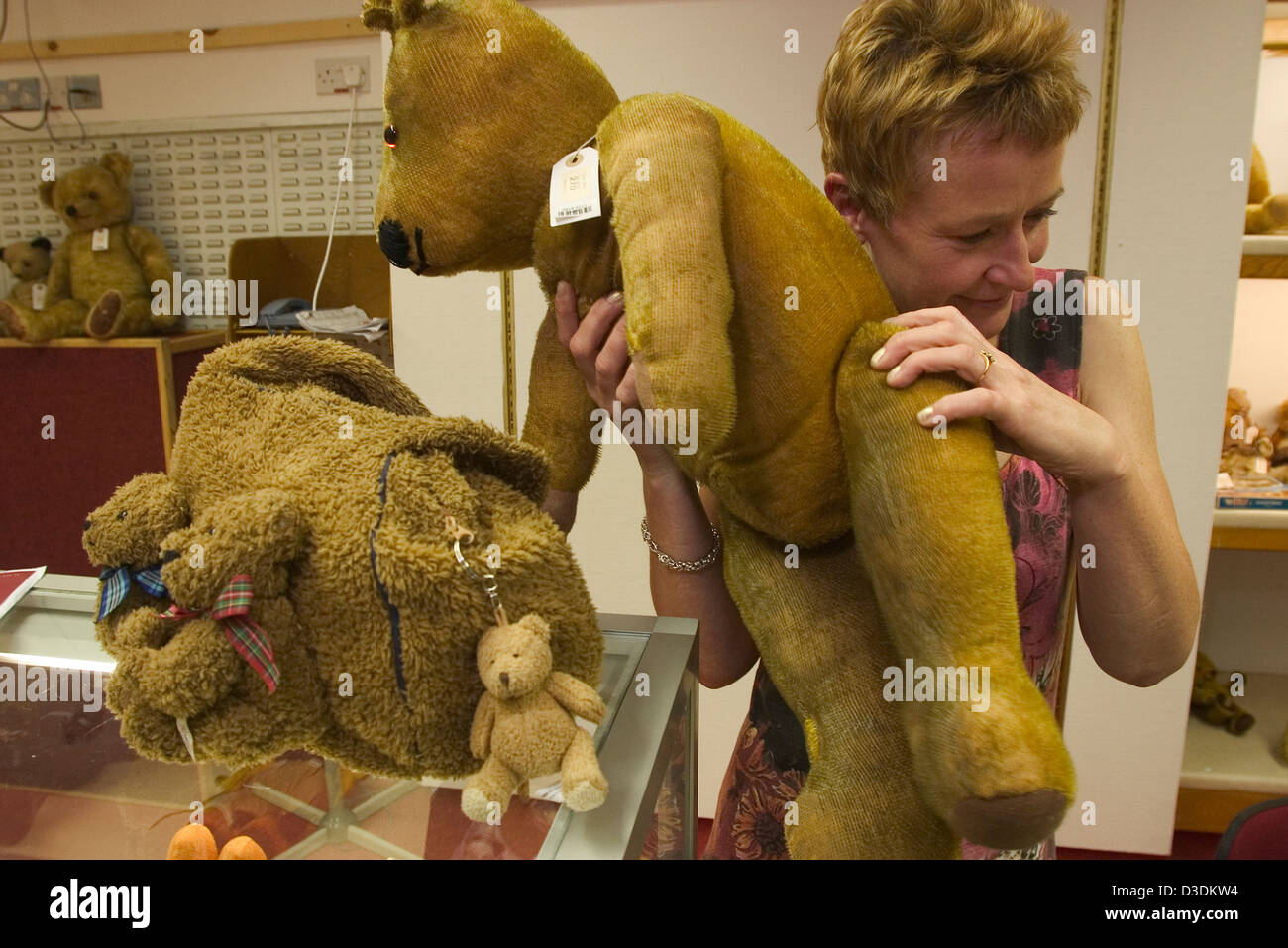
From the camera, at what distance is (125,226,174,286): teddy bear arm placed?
2.38m

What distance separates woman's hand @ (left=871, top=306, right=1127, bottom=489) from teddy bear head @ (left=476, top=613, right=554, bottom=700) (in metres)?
0.26

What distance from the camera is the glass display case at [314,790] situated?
1.76 ft

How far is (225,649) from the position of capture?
519 mm

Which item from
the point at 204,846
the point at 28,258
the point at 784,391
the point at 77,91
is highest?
the point at 77,91

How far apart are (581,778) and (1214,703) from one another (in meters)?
2.02

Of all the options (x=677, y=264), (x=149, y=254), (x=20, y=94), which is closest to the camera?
(x=677, y=264)

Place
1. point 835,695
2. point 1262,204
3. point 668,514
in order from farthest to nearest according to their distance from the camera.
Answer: point 1262,204 → point 668,514 → point 835,695

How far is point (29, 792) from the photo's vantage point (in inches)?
28.5

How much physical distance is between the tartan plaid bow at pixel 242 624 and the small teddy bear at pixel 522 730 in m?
0.13

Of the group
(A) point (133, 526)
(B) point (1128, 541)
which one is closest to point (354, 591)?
(A) point (133, 526)

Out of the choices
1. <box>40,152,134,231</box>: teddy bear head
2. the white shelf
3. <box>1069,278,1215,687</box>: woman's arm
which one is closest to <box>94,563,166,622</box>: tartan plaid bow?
<box>1069,278,1215,687</box>: woman's arm

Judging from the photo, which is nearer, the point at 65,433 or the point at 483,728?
the point at 483,728

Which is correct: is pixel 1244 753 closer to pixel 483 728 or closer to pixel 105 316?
pixel 483 728
